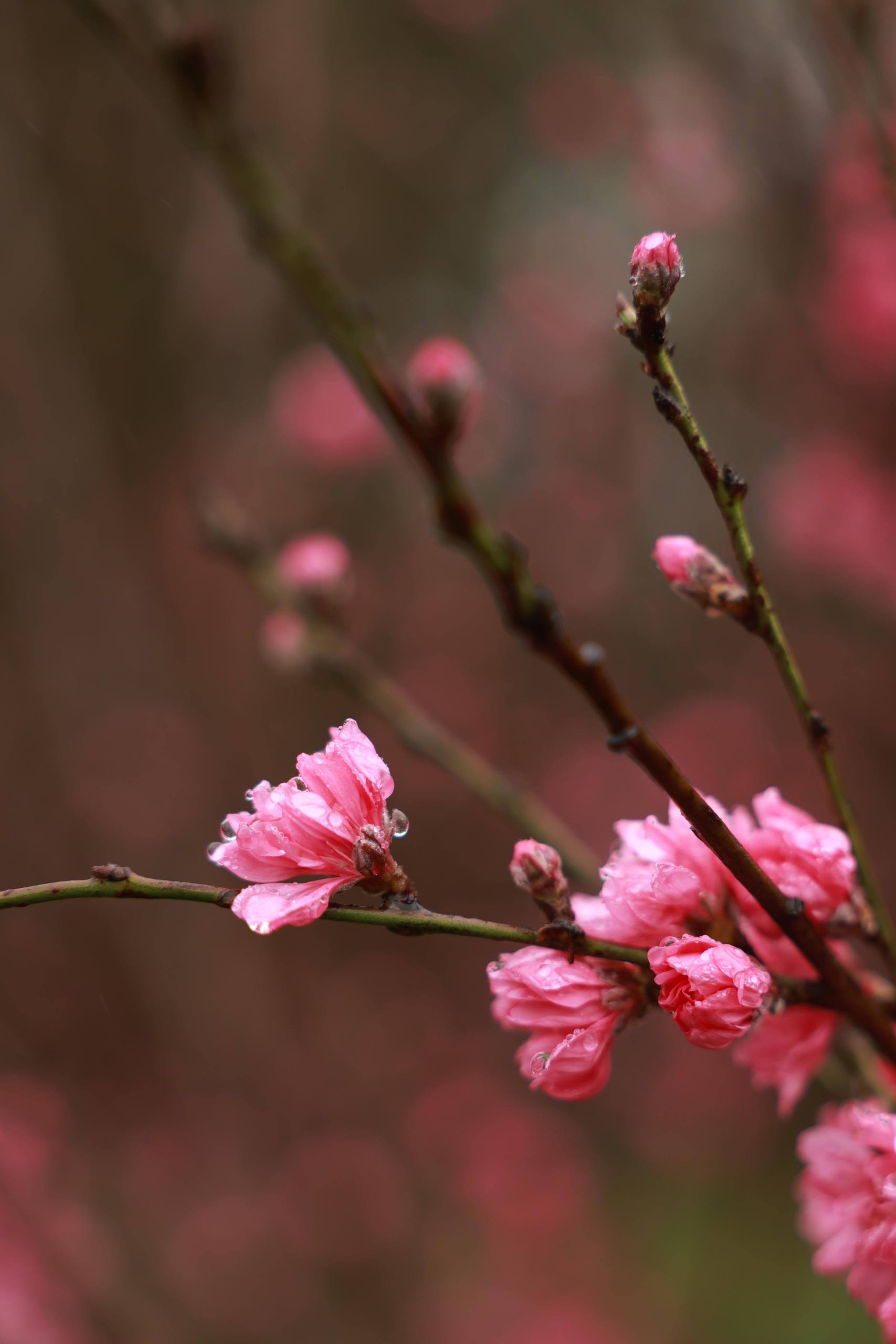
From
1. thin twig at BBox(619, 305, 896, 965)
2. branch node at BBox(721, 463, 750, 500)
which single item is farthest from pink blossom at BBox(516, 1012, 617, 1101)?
branch node at BBox(721, 463, 750, 500)

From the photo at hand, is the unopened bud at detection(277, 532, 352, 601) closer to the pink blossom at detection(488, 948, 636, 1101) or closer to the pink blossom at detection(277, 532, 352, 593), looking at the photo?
the pink blossom at detection(277, 532, 352, 593)

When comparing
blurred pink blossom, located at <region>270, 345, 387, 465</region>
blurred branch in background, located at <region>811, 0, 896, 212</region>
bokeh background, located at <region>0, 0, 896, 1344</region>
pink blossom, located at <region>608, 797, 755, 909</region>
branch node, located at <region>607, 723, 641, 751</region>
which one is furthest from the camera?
blurred pink blossom, located at <region>270, 345, 387, 465</region>

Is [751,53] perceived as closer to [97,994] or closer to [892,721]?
[892,721]

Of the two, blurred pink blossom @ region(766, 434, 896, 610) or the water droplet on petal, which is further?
blurred pink blossom @ region(766, 434, 896, 610)

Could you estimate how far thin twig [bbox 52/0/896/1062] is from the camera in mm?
568

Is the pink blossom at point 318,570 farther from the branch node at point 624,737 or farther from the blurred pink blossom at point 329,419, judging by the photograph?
the blurred pink blossom at point 329,419

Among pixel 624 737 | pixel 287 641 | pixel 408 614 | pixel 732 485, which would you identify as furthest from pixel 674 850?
pixel 408 614

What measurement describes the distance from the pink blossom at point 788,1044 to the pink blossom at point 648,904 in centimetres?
12

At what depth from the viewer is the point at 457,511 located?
64cm

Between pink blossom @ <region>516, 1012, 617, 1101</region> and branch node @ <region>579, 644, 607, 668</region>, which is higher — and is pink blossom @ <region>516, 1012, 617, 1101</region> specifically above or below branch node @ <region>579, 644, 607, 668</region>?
below

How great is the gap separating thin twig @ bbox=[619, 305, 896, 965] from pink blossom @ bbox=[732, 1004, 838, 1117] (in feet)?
0.25

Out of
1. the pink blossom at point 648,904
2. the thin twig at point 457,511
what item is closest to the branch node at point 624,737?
the thin twig at point 457,511

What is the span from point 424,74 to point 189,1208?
4059mm

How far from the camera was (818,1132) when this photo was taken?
2.44 ft
